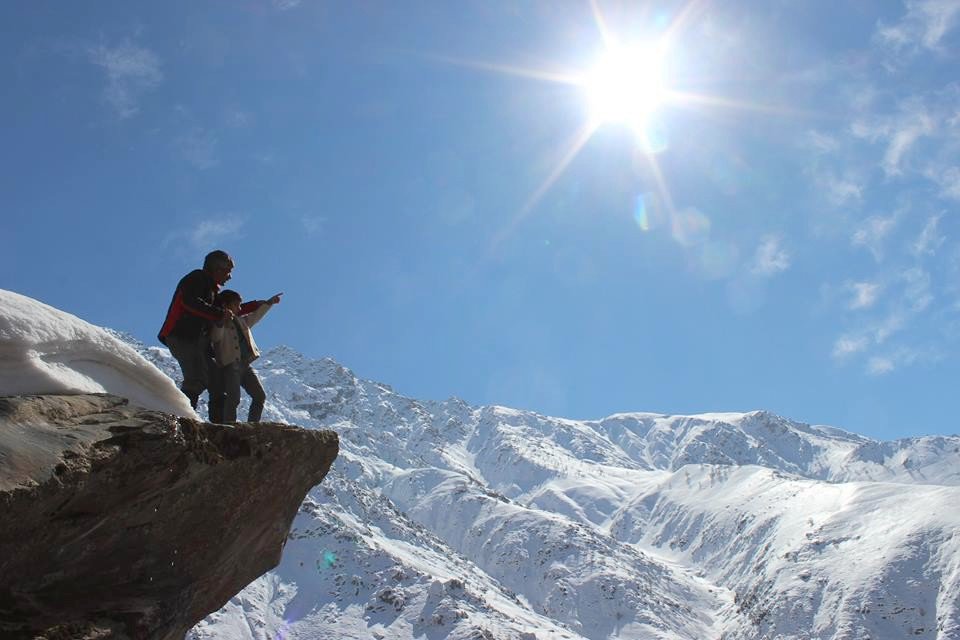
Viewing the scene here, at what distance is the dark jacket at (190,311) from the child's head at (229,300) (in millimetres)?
442

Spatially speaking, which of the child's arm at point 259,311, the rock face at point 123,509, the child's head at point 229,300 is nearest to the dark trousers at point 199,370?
the child's head at point 229,300

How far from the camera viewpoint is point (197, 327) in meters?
10.6

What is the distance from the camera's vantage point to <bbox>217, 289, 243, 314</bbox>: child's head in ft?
36.8

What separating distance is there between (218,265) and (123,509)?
4554 millimetres

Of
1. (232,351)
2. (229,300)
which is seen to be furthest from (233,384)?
(229,300)

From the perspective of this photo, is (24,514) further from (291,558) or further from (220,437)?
(291,558)

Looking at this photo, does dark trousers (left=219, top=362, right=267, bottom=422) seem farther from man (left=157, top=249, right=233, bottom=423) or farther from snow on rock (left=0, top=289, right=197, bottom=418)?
snow on rock (left=0, top=289, right=197, bottom=418)

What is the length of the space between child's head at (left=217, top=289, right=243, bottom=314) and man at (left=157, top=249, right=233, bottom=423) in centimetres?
17

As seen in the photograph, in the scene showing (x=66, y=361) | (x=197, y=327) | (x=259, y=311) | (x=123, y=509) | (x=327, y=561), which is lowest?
(x=123, y=509)

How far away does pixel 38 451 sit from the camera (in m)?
6.49

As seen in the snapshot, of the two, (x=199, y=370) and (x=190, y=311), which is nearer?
(x=190, y=311)

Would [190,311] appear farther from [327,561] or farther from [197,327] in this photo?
[327,561]

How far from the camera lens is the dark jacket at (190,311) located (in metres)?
10.5

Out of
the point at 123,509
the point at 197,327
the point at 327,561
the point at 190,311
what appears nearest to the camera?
the point at 123,509
